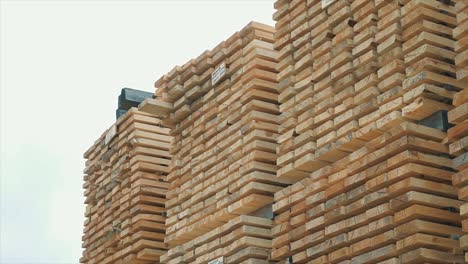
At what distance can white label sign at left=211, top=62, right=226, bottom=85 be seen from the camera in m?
10.5

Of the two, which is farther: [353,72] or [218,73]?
[218,73]

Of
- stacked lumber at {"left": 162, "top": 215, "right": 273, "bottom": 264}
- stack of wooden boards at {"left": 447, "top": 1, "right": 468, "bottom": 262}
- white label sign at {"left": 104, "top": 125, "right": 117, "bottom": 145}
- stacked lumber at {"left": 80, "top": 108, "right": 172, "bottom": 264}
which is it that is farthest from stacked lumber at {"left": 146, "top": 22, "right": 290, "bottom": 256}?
stack of wooden boards at {"left": 447, "top": 1, "right": 468, "bottom": 262}

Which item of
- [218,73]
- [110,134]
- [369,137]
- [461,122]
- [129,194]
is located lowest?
[461,122]

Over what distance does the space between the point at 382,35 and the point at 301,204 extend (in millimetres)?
1793

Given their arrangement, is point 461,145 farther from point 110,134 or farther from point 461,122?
point 110,134

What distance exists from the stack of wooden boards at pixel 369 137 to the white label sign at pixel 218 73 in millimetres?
1343

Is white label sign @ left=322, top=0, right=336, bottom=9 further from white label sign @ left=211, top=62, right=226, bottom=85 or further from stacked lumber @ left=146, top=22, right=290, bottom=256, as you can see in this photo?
white label sign @ left=211, top=62, right=226, bottom=85

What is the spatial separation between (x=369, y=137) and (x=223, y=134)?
2.65 meters

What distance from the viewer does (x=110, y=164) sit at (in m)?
13.5

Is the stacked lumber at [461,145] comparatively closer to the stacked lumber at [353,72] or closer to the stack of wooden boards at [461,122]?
the stack of wooden boards at [461,122]

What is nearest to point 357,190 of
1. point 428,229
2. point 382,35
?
point 428,229

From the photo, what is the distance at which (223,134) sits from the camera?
33.4 ft

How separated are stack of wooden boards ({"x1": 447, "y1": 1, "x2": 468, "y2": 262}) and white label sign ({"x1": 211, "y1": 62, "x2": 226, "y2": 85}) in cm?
354

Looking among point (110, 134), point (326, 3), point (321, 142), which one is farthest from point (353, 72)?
point (110, 134)
